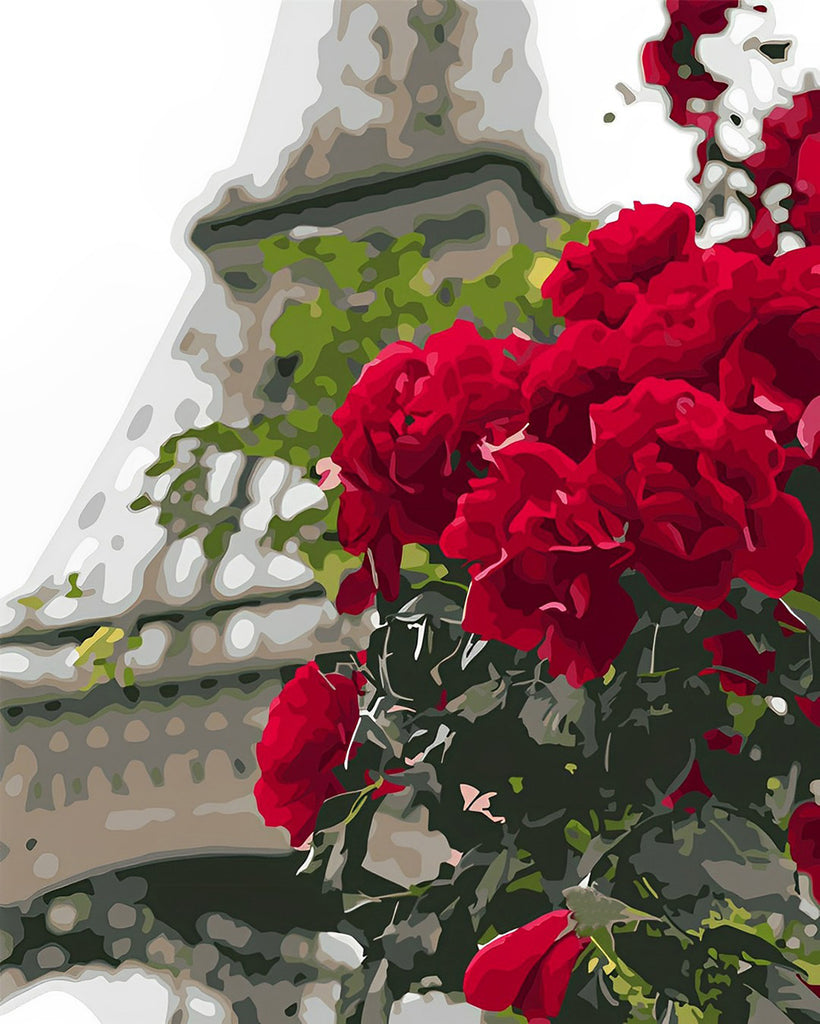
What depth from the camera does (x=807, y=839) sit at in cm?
41

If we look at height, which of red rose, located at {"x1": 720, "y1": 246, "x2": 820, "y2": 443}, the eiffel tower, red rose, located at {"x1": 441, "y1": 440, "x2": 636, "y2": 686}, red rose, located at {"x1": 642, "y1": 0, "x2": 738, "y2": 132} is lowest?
the eiffel tower

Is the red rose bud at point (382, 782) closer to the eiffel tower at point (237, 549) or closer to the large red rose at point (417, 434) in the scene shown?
the large red rose at point (417, 434)

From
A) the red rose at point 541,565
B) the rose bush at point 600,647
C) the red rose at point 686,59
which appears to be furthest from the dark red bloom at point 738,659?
the red rose at point 686,59

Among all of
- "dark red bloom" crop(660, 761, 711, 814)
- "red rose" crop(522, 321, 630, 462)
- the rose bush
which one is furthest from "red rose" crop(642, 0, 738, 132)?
"dark red bloom" crop(660, 761, 711, 814)

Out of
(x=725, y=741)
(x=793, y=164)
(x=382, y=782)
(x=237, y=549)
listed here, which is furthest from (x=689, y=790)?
(x=237, y=549)

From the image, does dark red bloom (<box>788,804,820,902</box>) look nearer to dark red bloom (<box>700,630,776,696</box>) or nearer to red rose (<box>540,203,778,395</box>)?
dark red bloom (<box>700,630,776,696</box>)

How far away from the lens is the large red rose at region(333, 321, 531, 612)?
0.39 meters

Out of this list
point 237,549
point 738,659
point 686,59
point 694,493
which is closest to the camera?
point 694,493

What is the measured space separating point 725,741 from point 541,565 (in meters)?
0.17

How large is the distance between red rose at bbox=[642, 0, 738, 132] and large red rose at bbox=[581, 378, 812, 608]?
0.29 meters

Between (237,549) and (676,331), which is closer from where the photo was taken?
(676,331)

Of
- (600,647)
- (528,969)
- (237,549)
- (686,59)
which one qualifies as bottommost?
(237,549)

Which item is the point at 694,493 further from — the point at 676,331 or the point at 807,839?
the point at 807,839

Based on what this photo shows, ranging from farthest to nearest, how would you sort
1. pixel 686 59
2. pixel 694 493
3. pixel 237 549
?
1. pixel 237 549
2. pixel 686 59
3. pixel 694 493
